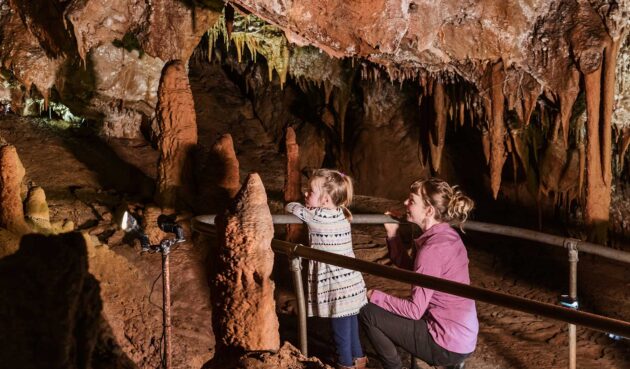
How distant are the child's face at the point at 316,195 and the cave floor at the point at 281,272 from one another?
1296mm

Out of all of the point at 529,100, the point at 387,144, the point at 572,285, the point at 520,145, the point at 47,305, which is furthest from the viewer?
the point at 387,144

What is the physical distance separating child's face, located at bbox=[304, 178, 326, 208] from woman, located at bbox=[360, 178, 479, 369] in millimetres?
524

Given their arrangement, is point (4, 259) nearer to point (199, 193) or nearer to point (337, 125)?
point (199, 193)

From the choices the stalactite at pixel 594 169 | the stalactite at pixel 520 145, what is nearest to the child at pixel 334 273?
the stalactite at pixel 594 169

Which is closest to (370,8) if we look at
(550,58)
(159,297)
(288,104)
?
(550,58)

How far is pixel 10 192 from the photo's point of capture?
12.1ft

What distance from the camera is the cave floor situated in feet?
15.4

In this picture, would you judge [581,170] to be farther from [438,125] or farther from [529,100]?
[438,125]

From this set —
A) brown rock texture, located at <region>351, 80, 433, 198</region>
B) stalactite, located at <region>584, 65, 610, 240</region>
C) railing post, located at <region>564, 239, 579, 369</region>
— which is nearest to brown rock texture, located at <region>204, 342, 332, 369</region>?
railing post, located at <region>564, 239, 579, 369</region>

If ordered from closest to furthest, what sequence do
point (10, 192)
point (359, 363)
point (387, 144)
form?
1. point (359, 363)
2. point (10, 192)
3. point (387, 144)

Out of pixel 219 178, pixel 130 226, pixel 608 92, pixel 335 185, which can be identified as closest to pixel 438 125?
pixel 608 92

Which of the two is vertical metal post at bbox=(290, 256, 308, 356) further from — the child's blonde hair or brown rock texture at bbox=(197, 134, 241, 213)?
brown rock texture at bbox=(197, 134, 241, 213)

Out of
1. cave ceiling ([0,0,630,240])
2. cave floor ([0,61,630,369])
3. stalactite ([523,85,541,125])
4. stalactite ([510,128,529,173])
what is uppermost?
cave ceiling ([0,0,630,240])

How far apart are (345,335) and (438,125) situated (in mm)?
8031
